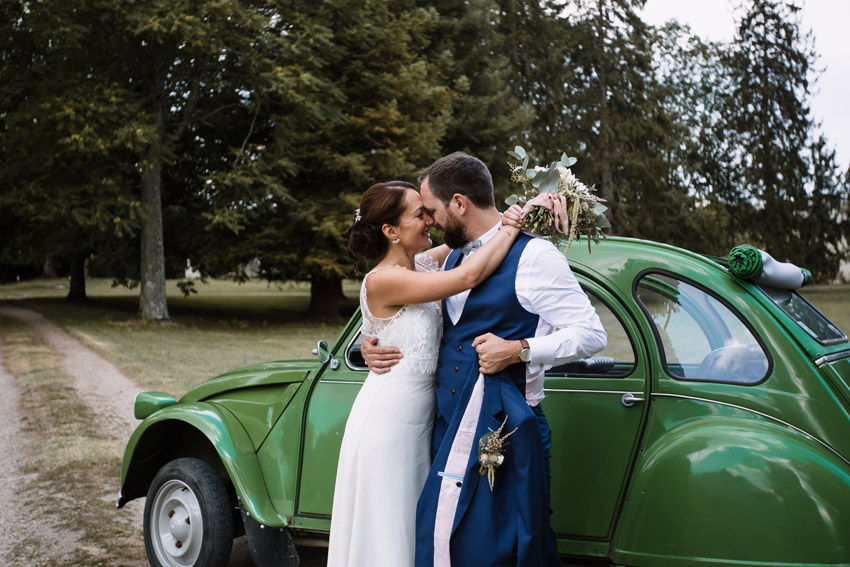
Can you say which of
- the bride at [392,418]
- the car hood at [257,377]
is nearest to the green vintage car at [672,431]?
the car hood at [257,377]

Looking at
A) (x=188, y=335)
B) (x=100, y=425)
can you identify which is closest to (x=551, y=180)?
(x=100, y=425)

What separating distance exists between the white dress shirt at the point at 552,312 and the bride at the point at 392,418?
1.48ft

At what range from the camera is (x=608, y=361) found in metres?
3.37

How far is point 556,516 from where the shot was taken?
323 cm

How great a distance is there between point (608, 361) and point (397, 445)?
96 centimetres

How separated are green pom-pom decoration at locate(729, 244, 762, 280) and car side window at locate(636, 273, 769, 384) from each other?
0.47 ft

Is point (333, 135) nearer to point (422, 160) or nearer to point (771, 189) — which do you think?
point (422, 160)

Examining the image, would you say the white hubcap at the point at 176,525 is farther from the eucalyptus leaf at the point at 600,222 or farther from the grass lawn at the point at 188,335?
the grass lawn at the point at 188,335

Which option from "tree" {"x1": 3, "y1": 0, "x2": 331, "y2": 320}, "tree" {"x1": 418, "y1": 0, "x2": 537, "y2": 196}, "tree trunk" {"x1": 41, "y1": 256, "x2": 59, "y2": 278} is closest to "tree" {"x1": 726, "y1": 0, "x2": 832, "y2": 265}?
"tree" {"x1": 418, "y1": 0, "x2": 537, "y2": 196}

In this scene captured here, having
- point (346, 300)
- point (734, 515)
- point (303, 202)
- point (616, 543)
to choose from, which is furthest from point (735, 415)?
point (346, 300)

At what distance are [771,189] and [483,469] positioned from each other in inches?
1632

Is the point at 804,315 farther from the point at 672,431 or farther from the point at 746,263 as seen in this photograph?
the point at 672,431

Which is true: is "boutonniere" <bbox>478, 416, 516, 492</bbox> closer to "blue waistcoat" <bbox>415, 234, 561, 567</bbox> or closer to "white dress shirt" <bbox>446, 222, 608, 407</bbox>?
"blue waistcoat" <bbox>415, 234, 561, 567</bbox>

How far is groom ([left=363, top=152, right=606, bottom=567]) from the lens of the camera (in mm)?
2641
